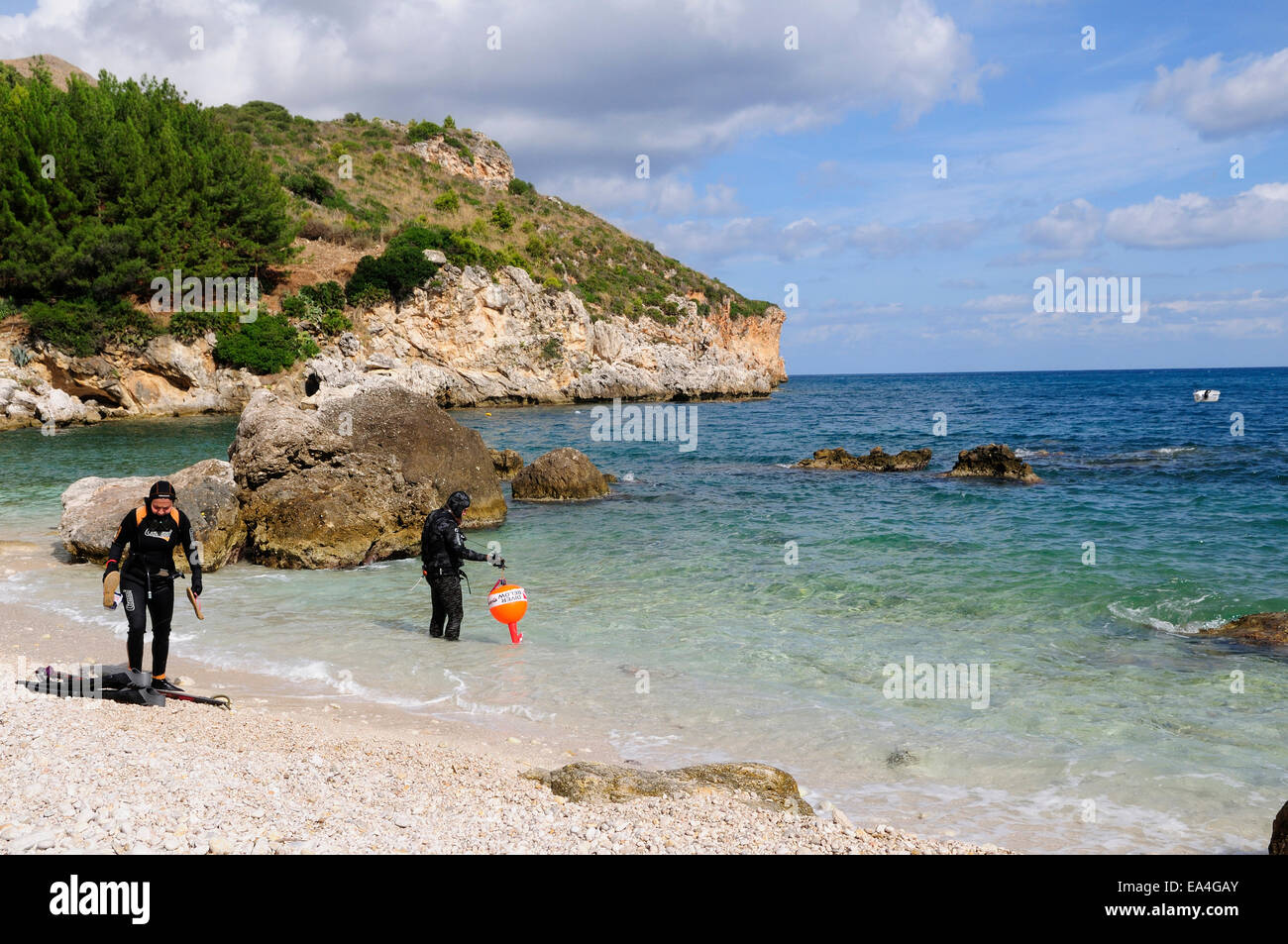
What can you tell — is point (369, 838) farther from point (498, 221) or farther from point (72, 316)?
point (498, 221)

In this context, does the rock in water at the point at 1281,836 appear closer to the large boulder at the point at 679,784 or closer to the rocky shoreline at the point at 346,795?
the rocky shoreline at the point at 346,795

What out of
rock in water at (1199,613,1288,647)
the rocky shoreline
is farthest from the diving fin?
rock in water at (1199,613,1288,647)

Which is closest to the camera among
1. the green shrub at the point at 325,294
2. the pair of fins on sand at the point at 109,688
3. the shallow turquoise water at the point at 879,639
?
the shallow turquoise water at the point at 879,639

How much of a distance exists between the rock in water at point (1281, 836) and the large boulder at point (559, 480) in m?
18.9

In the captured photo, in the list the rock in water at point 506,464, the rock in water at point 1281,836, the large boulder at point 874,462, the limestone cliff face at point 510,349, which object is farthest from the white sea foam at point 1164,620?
the limestone cliff face at point 510,349

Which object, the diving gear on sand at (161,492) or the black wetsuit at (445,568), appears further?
the black wetsuit at (445,568)

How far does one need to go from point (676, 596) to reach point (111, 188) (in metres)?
47.7

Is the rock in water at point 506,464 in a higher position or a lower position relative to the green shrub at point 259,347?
lower

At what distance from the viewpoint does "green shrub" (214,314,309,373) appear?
159 feet

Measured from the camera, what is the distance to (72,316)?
4269cm

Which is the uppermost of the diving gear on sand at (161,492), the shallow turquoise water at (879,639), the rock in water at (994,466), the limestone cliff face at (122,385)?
the limestone cliff face at (122,385)

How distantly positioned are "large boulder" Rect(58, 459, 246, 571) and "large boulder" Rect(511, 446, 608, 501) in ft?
28.1

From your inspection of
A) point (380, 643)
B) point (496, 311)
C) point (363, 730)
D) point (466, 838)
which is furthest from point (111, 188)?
point (466, 838)

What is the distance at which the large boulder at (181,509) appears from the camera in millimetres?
14836
